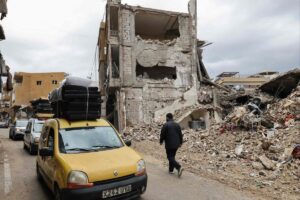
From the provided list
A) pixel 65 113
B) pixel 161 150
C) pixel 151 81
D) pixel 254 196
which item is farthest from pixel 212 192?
pixel 151 81

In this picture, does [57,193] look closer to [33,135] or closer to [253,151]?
[253,151]

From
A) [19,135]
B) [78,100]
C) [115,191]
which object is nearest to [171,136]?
[78,100]

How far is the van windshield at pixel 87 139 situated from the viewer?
19.9 ft

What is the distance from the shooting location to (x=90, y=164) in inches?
209

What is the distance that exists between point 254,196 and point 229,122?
28.0ft

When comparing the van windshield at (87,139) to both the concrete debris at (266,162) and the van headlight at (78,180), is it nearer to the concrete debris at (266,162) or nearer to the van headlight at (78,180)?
the van headlight at (78,180)

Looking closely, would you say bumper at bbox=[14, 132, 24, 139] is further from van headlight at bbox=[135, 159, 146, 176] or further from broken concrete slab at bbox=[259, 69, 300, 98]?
van headlight at bbox=[135, 159, 146, 176]

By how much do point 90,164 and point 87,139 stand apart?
3.49 ft

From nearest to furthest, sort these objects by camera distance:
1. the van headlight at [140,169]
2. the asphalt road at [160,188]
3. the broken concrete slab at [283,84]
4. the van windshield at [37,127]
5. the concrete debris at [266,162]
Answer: the van headlight at [140,169] < the asphalt road at [160,188] < the concrete debris at [266,162] < the van windshield at [37,127] < the broken concrete slab at [283,84]

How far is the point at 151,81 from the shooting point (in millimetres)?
25422

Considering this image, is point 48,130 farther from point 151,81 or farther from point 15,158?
point 151,81

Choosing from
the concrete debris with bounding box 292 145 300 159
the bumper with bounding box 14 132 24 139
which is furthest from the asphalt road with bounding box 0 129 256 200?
the bumper with bounding box 14 132 24 139

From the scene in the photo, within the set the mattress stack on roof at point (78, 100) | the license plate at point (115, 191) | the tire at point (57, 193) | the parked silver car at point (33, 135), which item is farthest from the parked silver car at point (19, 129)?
the license plate at point (115, 191)

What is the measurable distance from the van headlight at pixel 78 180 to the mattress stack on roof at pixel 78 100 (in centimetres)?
199
